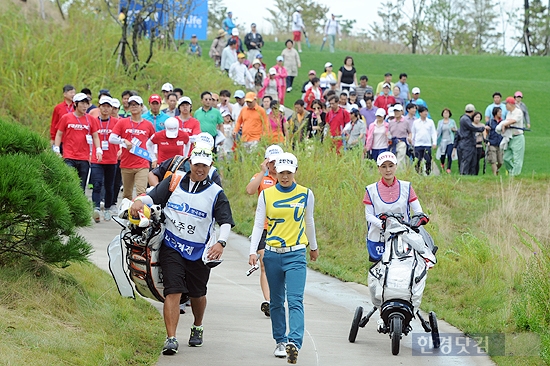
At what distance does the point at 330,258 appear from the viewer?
47.6 ft

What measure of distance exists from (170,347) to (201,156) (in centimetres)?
175

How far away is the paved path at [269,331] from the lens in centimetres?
860

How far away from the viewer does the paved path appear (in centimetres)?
860

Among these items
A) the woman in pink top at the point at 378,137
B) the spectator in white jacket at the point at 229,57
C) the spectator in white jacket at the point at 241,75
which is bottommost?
the woman in pink top at the point at 378,137

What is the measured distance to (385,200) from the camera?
32.0 ft

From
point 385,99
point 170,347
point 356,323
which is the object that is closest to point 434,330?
point 356,323

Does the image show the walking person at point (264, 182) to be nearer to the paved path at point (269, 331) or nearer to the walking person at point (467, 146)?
the paved path at point (269, 331)

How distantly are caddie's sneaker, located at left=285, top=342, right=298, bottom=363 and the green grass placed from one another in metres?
1.18

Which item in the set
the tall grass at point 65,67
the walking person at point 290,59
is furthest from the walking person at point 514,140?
the walking person at point 290,59

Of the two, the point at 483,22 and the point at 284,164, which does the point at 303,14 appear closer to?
the point at 483,22

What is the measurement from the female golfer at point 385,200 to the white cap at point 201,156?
197cm

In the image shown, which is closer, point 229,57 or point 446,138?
point 446,138

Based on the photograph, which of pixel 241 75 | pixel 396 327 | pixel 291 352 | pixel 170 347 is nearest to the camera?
pixel 291 352

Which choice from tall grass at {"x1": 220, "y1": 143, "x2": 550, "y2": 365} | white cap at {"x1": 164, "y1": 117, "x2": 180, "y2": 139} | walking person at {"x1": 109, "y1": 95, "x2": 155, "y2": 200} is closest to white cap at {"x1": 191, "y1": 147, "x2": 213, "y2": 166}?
tall grass at {"x1": 220, "y1": 143, "x2": 550, "y2": 365}
